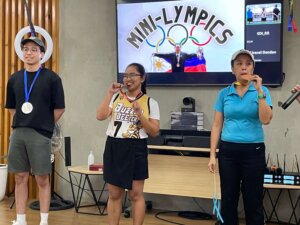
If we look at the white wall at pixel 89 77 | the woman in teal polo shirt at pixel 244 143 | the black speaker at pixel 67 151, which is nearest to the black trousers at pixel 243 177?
the woman in teal polo shirt at pixel 244 143

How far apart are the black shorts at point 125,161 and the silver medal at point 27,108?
706 mm

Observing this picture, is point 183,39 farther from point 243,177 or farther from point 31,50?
point 243,177

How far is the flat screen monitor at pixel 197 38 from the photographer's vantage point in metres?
4.21

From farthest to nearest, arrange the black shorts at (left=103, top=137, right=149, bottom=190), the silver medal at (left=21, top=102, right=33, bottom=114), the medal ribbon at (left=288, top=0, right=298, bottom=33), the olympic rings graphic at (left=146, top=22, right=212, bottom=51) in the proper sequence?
the olympic rings graphic at (left=146, top=22, right=212, bottom=51) → the medal ribbon at (left=288, top=0, right=298, bottom=33) → the silver medal at (left=21, top=102, right=33, bottom=114) → the black shorts at (left=103, top=137, right=149, bottom=190)

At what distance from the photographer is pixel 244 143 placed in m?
2.92

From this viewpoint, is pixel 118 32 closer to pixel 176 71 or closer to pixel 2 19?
pixel 176 71

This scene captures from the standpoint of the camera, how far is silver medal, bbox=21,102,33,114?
3.39 metres

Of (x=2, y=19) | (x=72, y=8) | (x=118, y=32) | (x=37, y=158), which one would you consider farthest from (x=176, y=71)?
(x=2, y=19)

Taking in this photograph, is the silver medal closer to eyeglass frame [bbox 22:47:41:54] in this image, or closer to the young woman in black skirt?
eyeglass frame [bbox 22:47:41:54]

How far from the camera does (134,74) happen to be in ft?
10.4

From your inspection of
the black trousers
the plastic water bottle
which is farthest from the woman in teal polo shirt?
the plastic water bottle

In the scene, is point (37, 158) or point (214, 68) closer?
point (37, 158)

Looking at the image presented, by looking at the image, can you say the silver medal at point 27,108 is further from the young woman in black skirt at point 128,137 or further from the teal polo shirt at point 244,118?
the teal polo shirt at point 244,118

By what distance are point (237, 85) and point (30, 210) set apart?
9.07 feet
